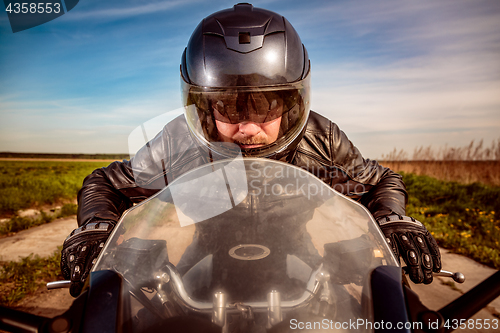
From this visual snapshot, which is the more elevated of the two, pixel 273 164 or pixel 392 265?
pixel 273 164

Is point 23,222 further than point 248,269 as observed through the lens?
Yes

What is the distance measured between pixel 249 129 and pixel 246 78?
0.85ft

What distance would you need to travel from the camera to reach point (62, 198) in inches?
254

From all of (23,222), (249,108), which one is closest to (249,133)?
(249,108)

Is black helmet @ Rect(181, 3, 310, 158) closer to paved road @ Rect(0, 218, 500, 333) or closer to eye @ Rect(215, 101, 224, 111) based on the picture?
eye @ Rect(215, 101, 224, 111)

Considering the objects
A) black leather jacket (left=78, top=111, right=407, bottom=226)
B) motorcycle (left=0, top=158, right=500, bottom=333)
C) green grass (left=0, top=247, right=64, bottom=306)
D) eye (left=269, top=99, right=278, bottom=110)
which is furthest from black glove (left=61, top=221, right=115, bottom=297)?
green grass (left=0, top=247, right=64, bottom=306)

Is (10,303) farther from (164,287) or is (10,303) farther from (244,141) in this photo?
(164,287)

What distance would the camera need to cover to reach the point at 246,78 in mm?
1515

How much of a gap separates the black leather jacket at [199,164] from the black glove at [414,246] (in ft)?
1.92

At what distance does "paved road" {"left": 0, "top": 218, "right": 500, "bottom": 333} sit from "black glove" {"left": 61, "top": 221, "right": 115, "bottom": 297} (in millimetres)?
1578

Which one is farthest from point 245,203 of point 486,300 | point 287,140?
point 287,140

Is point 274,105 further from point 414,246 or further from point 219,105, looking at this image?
point 414,246

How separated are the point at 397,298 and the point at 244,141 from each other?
108cm

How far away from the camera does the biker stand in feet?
5.04
